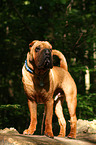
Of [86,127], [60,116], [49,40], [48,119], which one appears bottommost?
[86,127]

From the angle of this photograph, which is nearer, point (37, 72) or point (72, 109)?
point (37, 72)

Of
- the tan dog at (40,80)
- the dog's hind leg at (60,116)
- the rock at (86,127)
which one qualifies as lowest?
the rock at (86,127)

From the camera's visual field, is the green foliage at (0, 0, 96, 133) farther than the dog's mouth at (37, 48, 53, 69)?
Yes

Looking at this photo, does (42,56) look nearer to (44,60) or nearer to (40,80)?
(44,60)

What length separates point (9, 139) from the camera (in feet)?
9.37

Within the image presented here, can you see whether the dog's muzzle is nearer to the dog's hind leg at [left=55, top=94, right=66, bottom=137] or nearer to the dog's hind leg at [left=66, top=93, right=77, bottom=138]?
the dog's hind leg at [left=66, top=93, right=77, bottom=138]

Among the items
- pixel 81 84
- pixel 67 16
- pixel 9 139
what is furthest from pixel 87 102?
pixel 9 139

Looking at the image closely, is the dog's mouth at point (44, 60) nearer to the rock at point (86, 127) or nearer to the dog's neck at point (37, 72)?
the dog's neck at point (37, 72)

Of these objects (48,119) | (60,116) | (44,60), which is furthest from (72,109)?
(44,60)

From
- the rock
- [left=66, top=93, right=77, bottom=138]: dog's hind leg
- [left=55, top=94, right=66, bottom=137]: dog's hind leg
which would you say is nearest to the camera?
[left=66, top=93, right=77, bottom=138]: dog's hind leg

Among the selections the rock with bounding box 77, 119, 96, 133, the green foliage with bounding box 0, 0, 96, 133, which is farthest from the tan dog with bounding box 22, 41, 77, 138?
the green foliage with bounding box 0, 0, 96, 133

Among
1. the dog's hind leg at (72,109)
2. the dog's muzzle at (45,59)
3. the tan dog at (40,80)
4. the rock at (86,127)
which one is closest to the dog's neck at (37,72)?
the tan dog at (40,80)

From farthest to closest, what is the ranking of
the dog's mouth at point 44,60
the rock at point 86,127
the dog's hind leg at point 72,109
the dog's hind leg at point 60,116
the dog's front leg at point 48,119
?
the rock at point 86,127 < the dog's hind leg at point 60,116 < the dog's hind leg at point 72,109 < the dog's front leg at point 48,119 < the dog's mouth at point 44,60

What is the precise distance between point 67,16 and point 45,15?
6.04ft
